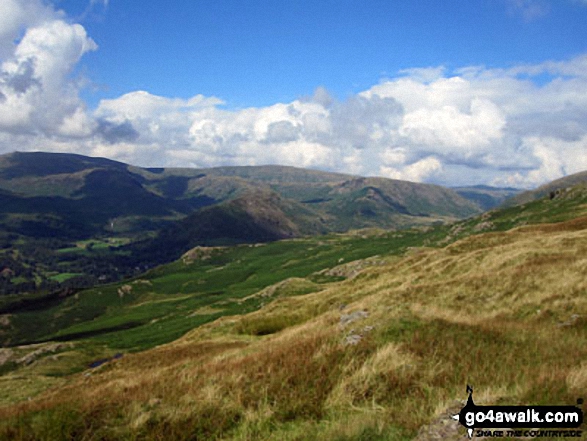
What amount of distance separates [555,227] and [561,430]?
8038 cm

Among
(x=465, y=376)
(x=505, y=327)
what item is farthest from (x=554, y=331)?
(x=465, y=376)

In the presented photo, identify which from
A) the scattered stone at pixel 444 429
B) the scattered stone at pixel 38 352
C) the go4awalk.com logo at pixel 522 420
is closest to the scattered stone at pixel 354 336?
the scattered stone at pixel 444 429

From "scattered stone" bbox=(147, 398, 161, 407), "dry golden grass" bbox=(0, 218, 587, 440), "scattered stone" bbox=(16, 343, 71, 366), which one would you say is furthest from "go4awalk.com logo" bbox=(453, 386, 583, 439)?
"scattered stone" bbox=(16, 343, 71, 366)

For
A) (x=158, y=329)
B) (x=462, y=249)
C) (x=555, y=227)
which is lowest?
(x=158, y=329)

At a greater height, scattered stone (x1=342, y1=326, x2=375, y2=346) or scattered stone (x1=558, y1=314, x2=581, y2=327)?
scattered stone (x1=342, y1=326, x2=375, y2=346)

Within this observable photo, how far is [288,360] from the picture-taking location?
42.3ft

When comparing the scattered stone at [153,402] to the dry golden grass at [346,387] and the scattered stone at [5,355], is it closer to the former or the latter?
the dry golden grass at [346,387]

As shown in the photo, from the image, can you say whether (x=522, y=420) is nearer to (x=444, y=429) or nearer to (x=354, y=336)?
(x=444, y=429)

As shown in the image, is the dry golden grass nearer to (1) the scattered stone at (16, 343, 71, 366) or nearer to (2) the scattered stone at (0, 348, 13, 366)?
(1) the scattered stone at (16, 343, 71, 366)

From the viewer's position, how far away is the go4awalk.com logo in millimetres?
6789

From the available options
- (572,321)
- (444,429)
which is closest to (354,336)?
(444,429)

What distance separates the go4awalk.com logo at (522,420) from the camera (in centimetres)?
679

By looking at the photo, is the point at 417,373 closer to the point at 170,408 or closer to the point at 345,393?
the point at 345,393

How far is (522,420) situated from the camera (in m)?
7.47
